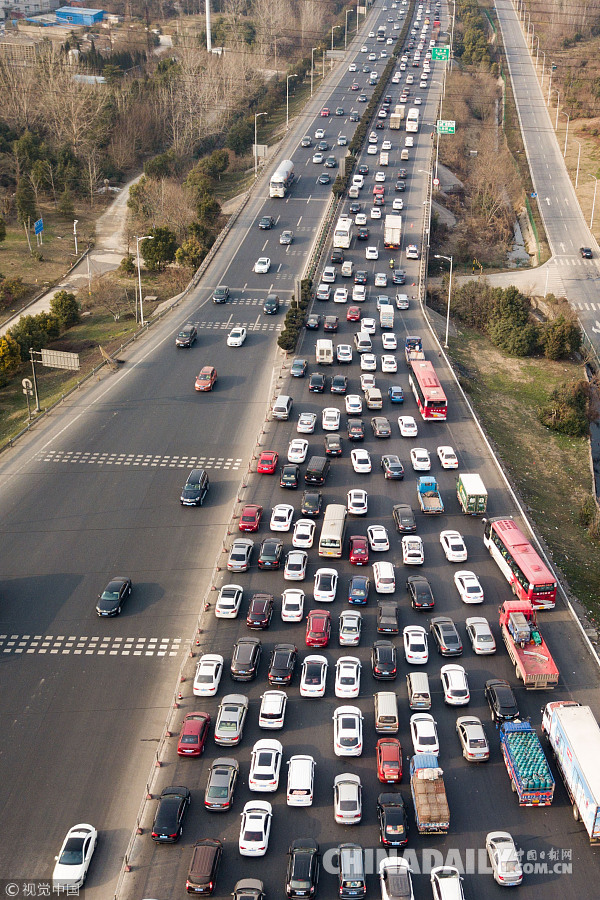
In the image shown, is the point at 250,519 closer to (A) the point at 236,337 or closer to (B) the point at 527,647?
(B) the point at 527,647

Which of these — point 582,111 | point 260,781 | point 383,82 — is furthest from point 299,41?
point 260,781

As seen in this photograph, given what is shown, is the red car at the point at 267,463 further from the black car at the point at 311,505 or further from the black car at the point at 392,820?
the black car at the point at 392,820

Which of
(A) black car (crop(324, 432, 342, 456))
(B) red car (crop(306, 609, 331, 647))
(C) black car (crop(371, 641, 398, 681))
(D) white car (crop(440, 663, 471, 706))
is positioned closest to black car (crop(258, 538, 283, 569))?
(B) red car (crop(306, 609, 331, 647))

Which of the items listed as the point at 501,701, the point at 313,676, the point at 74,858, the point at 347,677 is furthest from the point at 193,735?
the point at 501,701

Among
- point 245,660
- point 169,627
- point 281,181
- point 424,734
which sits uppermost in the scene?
point 281,181

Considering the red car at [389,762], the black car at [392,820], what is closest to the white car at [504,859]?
the black car at [392,820]

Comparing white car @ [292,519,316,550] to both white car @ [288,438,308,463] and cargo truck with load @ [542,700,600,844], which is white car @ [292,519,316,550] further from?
cargo truck with load @ [542,700,600,844]
